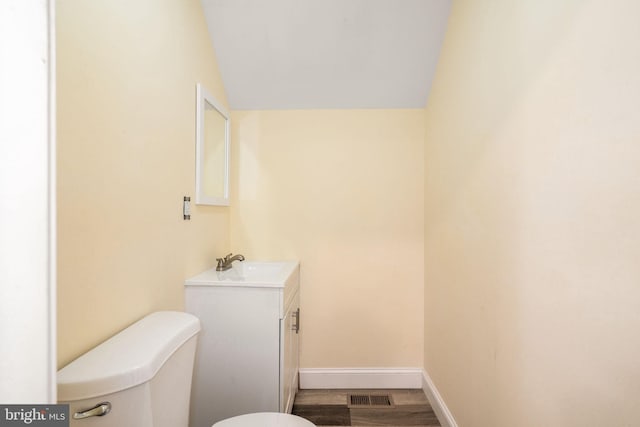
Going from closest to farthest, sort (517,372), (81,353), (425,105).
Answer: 1. (81,353)
2. (517,372)
3. (425,105)

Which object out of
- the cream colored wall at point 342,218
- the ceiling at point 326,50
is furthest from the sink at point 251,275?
the ceiling at point 326,50

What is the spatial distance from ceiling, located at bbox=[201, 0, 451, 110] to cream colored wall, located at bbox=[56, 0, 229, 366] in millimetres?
331

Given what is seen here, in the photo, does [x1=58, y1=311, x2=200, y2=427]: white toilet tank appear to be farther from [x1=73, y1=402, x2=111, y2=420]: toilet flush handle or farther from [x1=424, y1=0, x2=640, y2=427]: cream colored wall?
[x1=424, y1=0, x2=640, y2=427]: cream colored wall

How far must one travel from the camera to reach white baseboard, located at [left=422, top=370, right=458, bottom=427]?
5.16 feet

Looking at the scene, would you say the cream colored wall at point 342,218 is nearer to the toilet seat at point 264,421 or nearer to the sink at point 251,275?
the sink at point 251,275

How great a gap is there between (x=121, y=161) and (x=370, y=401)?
→ 77.6 inches

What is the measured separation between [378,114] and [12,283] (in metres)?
2.07

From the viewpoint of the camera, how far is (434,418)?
1.77 meters

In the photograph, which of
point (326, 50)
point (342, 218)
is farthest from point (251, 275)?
point (326, 50)

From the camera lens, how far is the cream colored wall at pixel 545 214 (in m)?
0.65

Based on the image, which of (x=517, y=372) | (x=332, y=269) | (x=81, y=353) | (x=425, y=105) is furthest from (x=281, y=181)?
(x=517, y=372)

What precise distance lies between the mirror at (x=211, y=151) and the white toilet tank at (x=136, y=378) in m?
0.82

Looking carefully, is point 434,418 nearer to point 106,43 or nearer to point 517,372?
point 517,372

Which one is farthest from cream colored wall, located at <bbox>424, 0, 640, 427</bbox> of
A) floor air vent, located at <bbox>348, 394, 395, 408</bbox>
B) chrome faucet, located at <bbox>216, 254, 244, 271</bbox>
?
chrome faucet, located at <bbox>216, 254, 244, 271</bbox>
